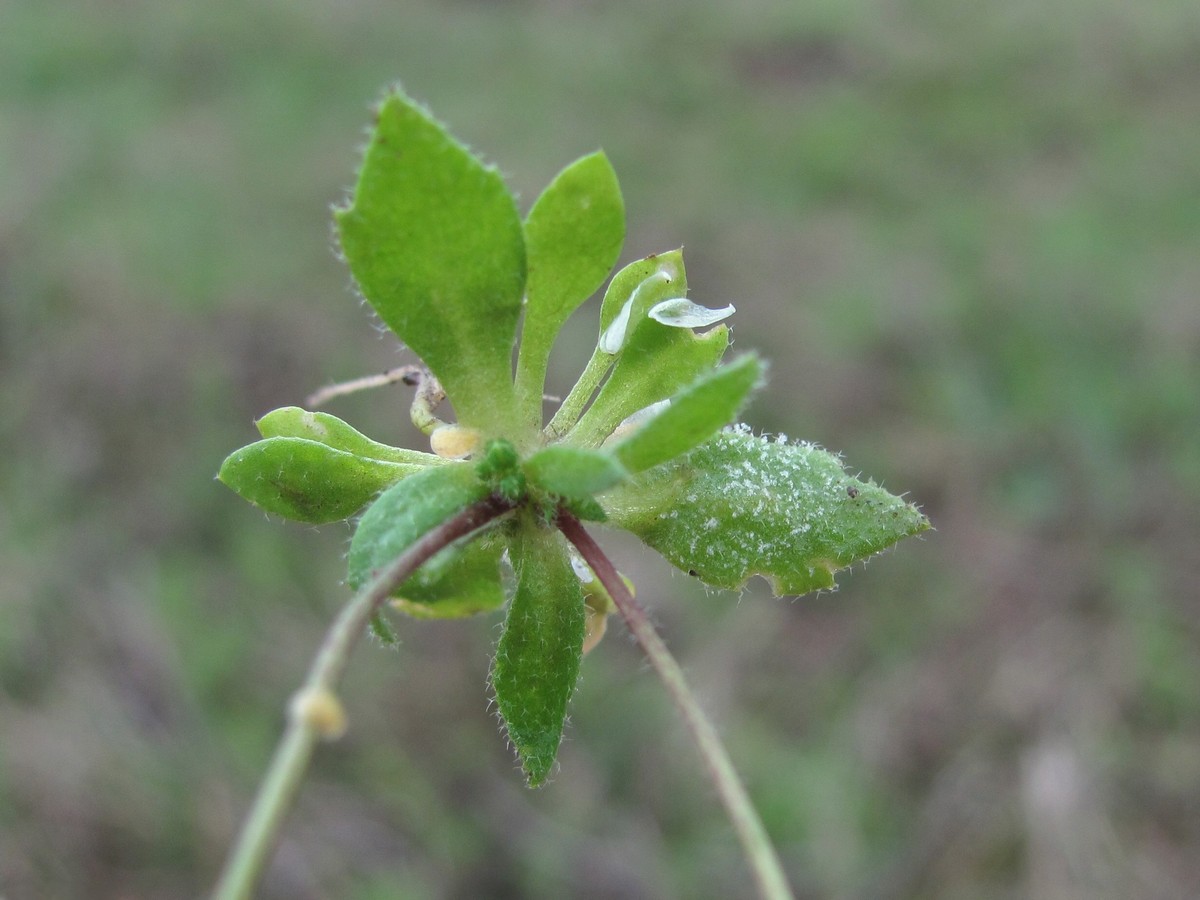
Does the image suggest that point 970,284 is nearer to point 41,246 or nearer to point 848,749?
point 848,749

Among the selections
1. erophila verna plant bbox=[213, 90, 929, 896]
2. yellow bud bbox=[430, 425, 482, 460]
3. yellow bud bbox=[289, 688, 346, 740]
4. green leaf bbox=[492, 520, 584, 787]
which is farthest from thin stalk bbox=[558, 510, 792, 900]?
yellow bud bbox=[289, 688, 346, 740]

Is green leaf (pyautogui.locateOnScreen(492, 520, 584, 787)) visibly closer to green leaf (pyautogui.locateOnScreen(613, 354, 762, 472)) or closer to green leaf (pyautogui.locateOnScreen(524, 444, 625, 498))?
green leaf (pyautogui.locateOnScreen(524, 444, 625, 498))

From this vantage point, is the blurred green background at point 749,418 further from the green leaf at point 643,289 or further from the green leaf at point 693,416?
the green leaf at point 693,416

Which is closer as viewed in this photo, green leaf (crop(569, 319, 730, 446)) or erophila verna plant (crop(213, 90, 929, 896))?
erophila verna plant (crop(213, 90, 929, 896))

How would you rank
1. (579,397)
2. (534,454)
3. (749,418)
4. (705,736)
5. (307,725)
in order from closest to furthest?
(307,725) < (705,736) < (534,454) < (579,397) < (749,418)

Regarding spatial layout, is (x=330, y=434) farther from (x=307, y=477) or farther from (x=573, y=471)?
(x=573, y=471)

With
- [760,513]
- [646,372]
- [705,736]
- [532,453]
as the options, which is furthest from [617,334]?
[705,736]

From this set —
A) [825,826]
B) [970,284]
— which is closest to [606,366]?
[825,826]

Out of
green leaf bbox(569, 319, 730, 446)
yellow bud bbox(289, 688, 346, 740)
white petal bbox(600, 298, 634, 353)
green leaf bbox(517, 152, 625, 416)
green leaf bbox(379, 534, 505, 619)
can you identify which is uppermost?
green leaf bbox(517, 152, 625, 416)
